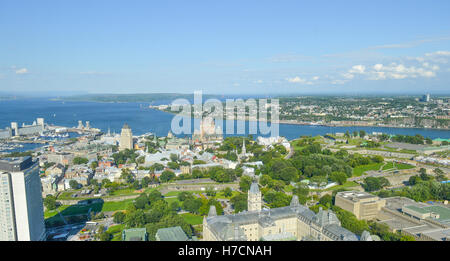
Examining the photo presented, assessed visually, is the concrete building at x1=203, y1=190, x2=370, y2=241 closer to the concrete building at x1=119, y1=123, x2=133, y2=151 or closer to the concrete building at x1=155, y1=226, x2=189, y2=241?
the concrete building at x1=155, y1=226, x2=189, y2=241

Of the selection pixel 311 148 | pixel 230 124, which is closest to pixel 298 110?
pixel 230 124

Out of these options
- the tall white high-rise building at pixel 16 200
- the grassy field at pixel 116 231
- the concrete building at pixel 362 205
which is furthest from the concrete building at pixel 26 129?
the concrete building at pixel 362 205

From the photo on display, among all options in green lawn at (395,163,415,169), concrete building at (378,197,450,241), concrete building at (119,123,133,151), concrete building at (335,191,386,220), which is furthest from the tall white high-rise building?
green lawn at (395,163,415,169)

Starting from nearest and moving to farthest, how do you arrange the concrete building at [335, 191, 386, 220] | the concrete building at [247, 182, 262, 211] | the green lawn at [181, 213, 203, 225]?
the concrete building at [247, 182, 262, 211] → the green lawn at [181, 213, 203, 225] → the concrete building at [335, 191, 386, 220]

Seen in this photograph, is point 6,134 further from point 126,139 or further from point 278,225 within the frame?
point 278,225

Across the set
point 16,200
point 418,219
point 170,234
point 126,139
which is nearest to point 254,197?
point 170,234

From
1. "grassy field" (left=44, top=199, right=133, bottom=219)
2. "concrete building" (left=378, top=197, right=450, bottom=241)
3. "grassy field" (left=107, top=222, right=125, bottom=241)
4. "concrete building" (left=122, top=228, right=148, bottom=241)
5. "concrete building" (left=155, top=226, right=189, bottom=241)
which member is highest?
"concrete building" (left=155, top=226, right=189, bottom=241)

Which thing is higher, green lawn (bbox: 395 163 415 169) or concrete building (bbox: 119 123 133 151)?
concrete building (bbox: 119 123 133 151)
